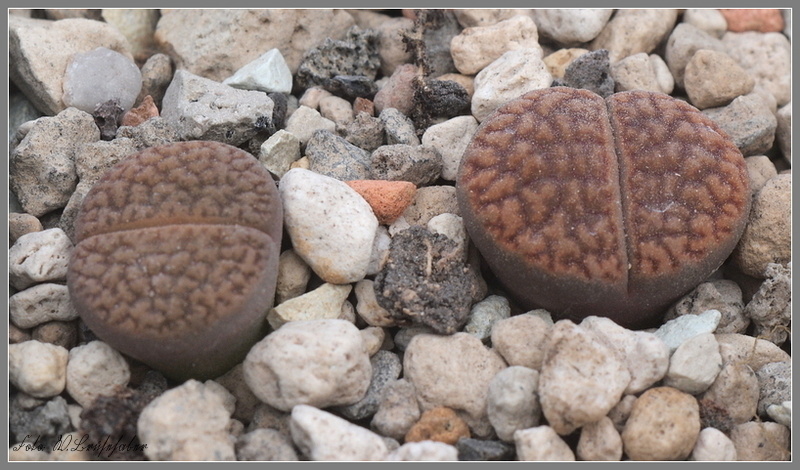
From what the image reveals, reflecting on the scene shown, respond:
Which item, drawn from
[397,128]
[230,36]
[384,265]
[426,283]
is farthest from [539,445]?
[230,36]

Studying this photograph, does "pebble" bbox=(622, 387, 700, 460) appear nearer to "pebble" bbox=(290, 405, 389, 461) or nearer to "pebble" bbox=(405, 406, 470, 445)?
"pebble" bbox=(405, 406, 470, 445)

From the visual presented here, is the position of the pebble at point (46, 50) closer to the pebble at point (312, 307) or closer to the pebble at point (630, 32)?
the pebble at point (312, 307)

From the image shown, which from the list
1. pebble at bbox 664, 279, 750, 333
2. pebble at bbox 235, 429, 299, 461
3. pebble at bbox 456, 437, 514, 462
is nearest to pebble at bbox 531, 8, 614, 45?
pebble at bbox 664, 279, 750, 333

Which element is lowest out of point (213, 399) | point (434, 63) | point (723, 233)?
point (213, 399)

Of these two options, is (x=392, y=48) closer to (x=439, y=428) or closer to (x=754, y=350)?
(x=439, y=428)

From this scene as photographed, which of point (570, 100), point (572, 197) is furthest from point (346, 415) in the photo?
point (570, 100)

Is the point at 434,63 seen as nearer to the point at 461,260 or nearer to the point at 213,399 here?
the point at 461,260
